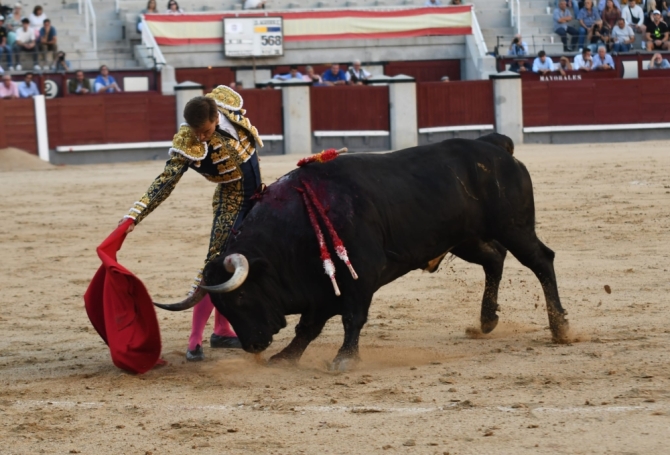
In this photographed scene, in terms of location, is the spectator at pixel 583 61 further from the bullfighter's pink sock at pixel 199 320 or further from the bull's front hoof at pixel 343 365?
the bull's front hoof at pixel 343 365

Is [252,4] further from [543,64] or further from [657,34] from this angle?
[657,34]

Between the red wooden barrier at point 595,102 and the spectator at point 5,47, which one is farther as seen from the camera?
the red wooden barrier at point 595,102

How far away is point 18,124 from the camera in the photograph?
15.0 metres

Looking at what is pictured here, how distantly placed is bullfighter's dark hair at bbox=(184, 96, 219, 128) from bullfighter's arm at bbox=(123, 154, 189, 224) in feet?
0.68

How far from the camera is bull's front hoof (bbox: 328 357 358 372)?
443cm

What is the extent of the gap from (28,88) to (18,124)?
1.88ft

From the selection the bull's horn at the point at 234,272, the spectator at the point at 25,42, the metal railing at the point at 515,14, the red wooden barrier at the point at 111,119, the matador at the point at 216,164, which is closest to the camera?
the bull's horn at the point at 234,272

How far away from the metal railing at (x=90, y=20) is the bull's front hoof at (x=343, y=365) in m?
14.1

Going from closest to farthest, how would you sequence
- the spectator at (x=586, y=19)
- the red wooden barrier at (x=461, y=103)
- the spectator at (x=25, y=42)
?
the spectator at (x=25, y=42), the red wooden barrier at (x=461, y=103), the spectator at (x=586, y=19)

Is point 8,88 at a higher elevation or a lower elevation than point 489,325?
higher

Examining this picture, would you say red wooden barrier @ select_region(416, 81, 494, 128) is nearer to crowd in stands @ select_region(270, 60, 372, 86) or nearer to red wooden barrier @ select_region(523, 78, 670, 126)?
red wooden barrier @ select_region(523, 78, 670, 126)

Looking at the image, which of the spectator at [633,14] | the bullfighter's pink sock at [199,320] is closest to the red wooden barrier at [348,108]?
the spectator at [633,14]

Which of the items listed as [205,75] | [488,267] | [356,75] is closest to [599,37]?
[356,75]

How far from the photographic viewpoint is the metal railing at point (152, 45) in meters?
17.4
